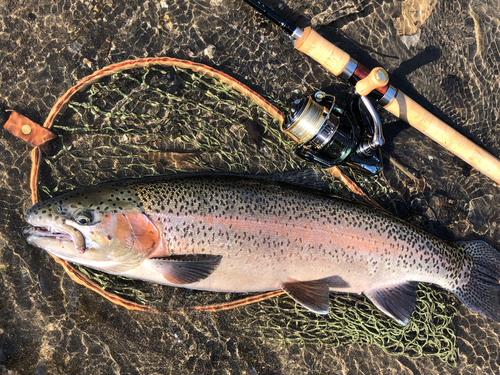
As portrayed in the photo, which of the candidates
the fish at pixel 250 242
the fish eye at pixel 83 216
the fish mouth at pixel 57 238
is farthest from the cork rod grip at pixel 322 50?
the fish mouth at pixel 57 238

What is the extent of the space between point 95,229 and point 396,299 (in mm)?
2311

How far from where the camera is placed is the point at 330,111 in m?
2.52

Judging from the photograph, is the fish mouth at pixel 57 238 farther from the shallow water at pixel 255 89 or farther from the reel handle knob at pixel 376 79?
the reel handle knob at pixel 376 79

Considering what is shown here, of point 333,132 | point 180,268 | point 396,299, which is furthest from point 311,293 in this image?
point 333,132

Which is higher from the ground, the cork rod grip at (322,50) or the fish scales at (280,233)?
the cork rod grip at (322,50)

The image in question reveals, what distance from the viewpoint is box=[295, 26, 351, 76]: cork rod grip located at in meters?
2.58

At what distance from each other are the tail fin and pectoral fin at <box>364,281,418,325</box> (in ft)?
1.44

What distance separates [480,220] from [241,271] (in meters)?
2.30

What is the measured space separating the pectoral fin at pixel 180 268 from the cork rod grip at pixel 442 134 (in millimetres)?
1945

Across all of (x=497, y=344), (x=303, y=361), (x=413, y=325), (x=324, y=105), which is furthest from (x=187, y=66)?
(x=497, y=344)

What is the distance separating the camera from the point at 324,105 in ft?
8.73

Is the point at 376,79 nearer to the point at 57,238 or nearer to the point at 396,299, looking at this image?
the point at 396,299

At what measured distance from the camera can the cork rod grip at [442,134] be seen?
2795mm

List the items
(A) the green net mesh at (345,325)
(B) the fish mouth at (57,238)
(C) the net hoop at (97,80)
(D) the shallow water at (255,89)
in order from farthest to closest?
(A) the green net mesh at (345,325) → (D) the shallow water at (255,89) → (C) the net hoop at (97,80) → (B) the fish mouth at (57,238)
